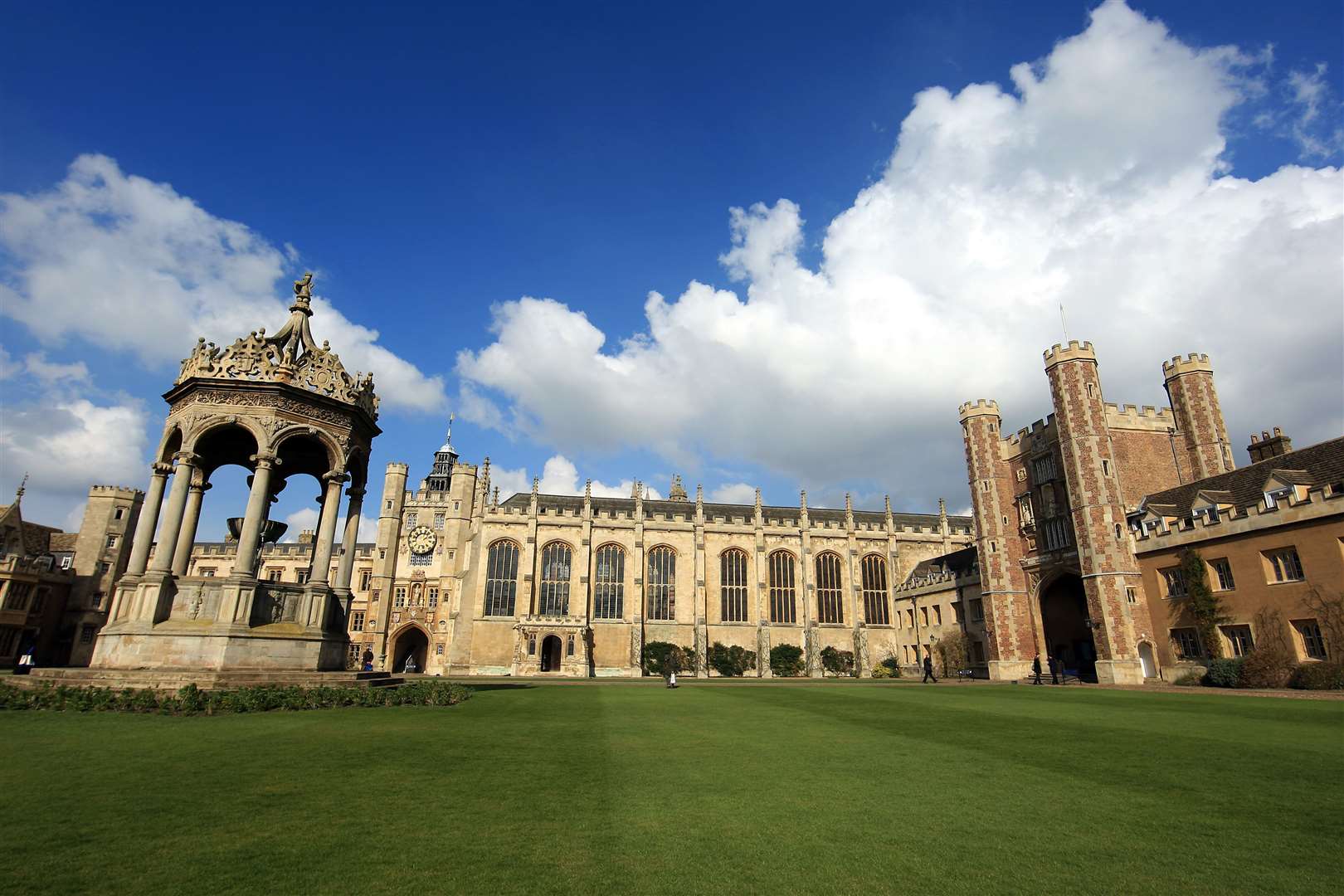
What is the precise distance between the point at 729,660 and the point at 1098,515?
26.6m

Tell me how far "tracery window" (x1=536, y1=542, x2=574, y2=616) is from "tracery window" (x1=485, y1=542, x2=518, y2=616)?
2070 mm

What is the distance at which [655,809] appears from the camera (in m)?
5.99

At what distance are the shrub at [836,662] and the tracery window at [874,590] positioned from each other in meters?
4.00

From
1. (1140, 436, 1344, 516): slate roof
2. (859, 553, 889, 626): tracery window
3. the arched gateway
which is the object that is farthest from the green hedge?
(859, 553, 889, 626): tracery window

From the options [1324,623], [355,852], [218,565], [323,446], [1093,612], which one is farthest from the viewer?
[218,565]

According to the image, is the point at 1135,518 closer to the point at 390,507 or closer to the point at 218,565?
the point at 390,507

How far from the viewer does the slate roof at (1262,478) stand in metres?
25.6

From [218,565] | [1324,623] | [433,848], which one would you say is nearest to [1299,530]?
[1324,623]

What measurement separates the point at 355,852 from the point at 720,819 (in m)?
2.84

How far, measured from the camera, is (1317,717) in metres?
13.1

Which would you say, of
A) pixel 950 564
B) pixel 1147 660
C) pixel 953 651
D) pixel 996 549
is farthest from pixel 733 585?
pixel 1147 660

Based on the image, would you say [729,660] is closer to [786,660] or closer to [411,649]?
[786,660]

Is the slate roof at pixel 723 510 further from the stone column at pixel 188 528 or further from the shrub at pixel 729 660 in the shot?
the stone column at pixel 188 528

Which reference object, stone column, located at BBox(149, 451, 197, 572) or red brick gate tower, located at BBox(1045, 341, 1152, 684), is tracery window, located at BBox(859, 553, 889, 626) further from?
stone column, located at BBox(149, 451, 197, 572)
